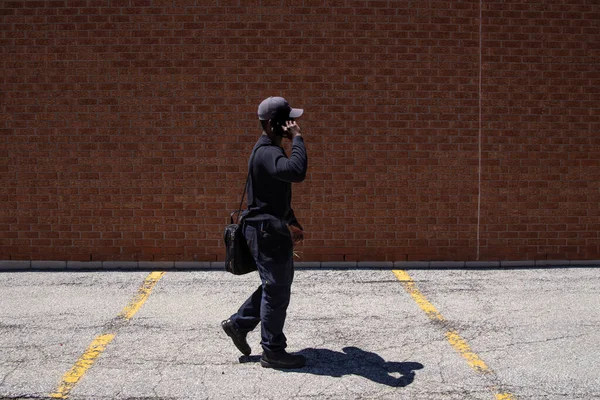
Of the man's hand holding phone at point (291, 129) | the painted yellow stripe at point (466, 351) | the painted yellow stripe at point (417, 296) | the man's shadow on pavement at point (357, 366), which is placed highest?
the man's hand holding phone at point (291, 129)

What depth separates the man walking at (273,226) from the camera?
4.70 metres

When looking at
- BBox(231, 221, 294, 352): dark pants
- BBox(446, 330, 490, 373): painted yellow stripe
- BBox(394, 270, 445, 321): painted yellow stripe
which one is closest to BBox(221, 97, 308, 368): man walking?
BBox(231, 221, 294, 352): dark pants

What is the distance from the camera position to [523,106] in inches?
331

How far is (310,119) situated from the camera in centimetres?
827

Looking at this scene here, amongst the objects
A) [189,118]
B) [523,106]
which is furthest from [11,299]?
[523,106]

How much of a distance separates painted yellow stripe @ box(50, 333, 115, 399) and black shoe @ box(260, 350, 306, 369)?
4.45 feet

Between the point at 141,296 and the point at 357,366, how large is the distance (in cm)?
308

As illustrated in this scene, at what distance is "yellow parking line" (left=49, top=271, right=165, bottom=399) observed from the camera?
14.5ft

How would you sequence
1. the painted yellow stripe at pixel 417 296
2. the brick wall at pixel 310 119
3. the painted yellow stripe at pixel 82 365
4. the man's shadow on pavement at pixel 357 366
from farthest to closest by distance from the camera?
the brick wall at pixel 310 119 < the painted yellow stripe at pixel 417 296 < the man's shadow on pavement at pixel 357 366 < the painted yellow stripe at pixel 82 365

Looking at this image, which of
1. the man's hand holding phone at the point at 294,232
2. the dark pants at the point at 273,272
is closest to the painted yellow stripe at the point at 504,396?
the dark pants at the point at 273,272

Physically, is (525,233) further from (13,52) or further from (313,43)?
(13,52)

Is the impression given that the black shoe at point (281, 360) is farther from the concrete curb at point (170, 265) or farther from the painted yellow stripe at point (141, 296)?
the concrete curb at point (170, 265)

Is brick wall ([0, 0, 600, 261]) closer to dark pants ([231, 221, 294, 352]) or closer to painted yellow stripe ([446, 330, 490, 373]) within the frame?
painted yellow stripe ([446, 330, 490, 373])

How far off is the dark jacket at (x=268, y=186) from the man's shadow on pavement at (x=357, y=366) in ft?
3.67
